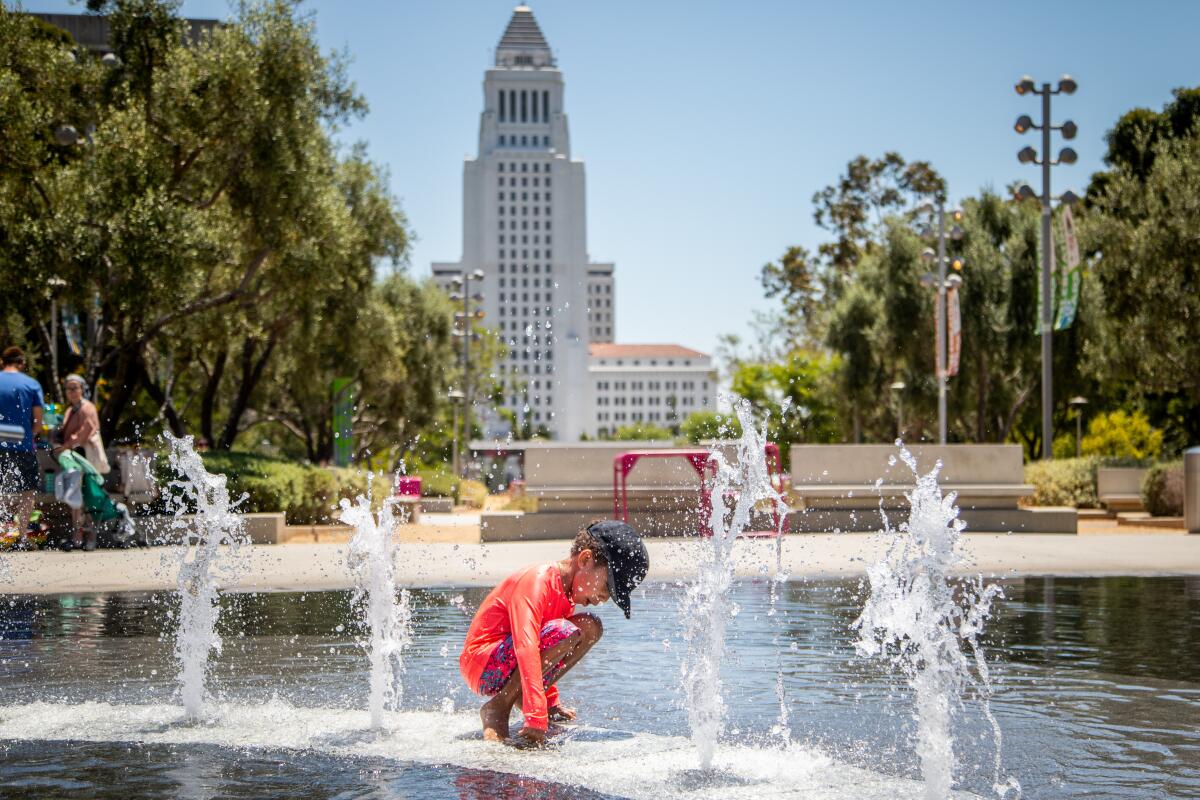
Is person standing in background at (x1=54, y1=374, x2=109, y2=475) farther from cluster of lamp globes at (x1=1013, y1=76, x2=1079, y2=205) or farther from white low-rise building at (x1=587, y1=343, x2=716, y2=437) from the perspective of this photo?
white low-rise building at (x1=587, y1=343, x2=716, y2=437)

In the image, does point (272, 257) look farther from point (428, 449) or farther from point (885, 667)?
point (428, 449)

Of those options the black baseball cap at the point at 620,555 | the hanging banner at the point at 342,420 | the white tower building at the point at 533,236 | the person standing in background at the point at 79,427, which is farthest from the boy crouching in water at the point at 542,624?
the white tower building at the point at 533,236

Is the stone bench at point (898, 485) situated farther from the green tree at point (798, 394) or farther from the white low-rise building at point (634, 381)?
the white low-rise building at point (634, 381)

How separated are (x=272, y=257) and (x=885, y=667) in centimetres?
1690

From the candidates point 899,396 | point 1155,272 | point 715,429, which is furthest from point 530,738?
point 715,429

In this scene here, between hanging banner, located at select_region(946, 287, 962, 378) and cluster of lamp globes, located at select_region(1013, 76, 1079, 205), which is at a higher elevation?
cluster of lamp globes, located at select_region(1013, 76, 1079, 205)

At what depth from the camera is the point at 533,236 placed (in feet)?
491

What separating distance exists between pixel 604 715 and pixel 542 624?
104 centimetres

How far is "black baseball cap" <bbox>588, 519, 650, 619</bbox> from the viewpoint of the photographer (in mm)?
5430

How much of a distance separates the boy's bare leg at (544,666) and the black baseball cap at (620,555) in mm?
300

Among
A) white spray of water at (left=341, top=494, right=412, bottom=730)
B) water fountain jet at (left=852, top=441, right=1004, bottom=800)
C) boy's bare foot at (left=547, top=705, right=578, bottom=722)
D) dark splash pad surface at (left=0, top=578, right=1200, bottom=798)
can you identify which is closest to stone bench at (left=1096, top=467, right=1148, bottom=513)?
dark splash pad surface at (left=0, top=578, right=1200, bottom=798)

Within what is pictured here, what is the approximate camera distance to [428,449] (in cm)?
6019

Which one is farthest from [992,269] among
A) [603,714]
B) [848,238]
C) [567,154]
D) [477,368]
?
[567,154]

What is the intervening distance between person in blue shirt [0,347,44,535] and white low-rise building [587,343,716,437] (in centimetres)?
14685
